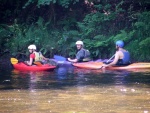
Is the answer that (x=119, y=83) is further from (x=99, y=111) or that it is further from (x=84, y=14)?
(x=84, y=14)

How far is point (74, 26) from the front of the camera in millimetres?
22250

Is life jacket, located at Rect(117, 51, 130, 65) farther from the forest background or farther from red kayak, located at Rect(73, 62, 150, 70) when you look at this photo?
the forest background

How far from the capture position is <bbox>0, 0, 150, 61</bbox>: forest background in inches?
775

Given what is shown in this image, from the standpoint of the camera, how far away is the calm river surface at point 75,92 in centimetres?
935

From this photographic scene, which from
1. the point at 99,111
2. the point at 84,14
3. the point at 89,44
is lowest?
the point at 99,111

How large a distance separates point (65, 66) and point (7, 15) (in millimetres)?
5872

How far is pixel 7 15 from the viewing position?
23266 millimetres

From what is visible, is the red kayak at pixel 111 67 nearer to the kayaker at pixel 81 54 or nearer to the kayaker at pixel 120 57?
the kayaker at pixel 120 57

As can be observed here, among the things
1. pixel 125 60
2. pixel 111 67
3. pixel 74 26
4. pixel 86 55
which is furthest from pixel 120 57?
pixel 74 26

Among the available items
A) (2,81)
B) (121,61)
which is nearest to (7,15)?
(121,61)

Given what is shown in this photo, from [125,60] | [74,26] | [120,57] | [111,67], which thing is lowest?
[111,67]

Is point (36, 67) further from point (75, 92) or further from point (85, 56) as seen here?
point (75, 92)

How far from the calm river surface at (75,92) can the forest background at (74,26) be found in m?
3.62

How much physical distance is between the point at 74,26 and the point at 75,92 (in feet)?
36.6
